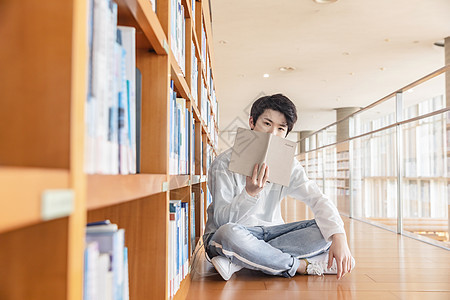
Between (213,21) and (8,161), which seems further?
(213,21)

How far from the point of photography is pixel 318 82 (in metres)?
8.18

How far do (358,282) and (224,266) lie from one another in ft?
1.78

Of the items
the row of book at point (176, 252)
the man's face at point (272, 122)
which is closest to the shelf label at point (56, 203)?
the row of book at point (176, 252)

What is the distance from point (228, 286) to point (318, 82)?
7.11 m

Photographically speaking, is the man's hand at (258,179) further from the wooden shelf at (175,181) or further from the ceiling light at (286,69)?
the ceiling light at (286,69)

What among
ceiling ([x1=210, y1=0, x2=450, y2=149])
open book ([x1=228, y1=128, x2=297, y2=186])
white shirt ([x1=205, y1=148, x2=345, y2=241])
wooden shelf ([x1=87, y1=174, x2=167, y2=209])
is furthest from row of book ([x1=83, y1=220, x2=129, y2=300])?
ceiling ([x1=210, y1=0, x2=450, y2=149])

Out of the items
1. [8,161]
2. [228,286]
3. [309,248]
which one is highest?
[8,161]

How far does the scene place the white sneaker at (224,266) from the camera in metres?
1.64

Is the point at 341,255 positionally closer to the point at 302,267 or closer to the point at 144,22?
the point at 302,267

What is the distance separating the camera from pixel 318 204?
1.76 meters

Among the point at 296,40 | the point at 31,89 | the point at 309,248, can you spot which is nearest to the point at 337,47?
the point at 296,40

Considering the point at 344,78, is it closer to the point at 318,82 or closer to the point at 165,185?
the point at 318,82

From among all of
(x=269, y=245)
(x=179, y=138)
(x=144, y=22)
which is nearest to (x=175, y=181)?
(x=179, y=138)

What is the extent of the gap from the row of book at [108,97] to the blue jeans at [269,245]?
96 cm
